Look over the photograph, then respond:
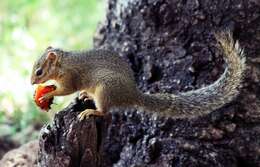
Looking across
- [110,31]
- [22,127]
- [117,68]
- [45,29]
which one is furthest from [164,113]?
[45,29]

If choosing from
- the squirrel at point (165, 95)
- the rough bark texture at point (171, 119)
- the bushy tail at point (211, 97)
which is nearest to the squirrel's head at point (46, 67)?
the squirrel at point (165, 95)

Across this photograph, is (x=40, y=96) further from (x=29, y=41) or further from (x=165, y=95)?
(x=29, y=41)

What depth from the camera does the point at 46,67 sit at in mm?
2922

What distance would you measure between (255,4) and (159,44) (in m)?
0.52

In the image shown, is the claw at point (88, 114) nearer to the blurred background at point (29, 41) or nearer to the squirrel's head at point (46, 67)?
the squirrel's head at point (46, 67)

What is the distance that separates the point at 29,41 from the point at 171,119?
2713 millimetres

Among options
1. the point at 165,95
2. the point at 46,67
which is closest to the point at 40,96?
the point at 46,67

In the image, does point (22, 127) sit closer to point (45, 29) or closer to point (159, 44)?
point (159, 44)

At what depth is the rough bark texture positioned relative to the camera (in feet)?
8.62

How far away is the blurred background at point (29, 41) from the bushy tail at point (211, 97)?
1377mm

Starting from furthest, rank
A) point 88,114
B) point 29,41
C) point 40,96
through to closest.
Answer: point 29,41, point 40,96, point 88,114

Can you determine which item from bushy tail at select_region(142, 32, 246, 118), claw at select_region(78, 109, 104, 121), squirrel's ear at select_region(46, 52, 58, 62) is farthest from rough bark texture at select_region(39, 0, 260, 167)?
squirrel's ear at select_region(46, 52, 58, 62)

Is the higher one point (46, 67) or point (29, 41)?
point (29, 41)

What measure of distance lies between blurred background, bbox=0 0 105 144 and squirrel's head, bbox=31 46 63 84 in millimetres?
968
